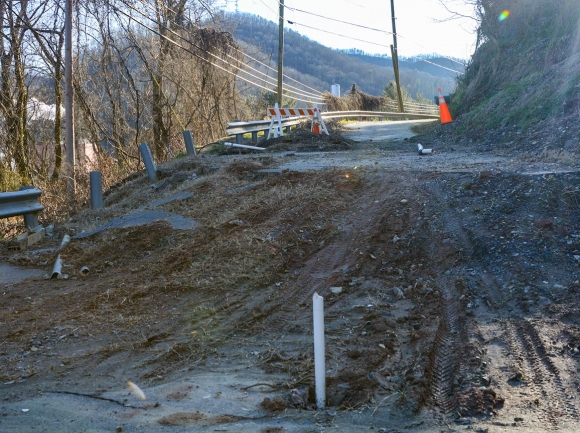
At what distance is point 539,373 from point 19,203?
7.43 m

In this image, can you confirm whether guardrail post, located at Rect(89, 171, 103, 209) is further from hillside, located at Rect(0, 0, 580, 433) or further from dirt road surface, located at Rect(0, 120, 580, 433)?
dirt road surface, located at Rect(0, 120, 580, 433)

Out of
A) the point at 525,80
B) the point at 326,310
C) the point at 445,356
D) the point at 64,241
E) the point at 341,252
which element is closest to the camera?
the point at 445,356

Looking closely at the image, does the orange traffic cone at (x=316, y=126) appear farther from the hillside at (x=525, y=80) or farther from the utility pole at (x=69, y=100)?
the utility pole at (x=69, y=100)

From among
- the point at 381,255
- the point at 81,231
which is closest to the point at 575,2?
the point at 381,255

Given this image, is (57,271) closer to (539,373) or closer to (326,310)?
(326,310)

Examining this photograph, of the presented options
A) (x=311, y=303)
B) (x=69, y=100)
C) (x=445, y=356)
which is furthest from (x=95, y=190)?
(x=445, y=356)

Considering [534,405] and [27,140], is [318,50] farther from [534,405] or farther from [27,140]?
[534,405]

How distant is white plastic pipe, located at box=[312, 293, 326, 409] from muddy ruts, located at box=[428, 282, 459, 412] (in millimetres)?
751

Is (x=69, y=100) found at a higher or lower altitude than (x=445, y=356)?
higher

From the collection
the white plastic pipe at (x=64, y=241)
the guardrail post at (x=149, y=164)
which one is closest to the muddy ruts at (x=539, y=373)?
the white plastic pipe at (x=64, y=241)

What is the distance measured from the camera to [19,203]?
8.84m

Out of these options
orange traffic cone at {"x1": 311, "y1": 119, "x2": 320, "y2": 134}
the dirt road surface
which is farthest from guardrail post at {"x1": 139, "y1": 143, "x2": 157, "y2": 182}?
orange traffic cone at {"x1": 311, "y1": 119, "x2": 320, "y2": 134}

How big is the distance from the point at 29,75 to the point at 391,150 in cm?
980

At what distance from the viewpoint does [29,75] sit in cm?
1614
